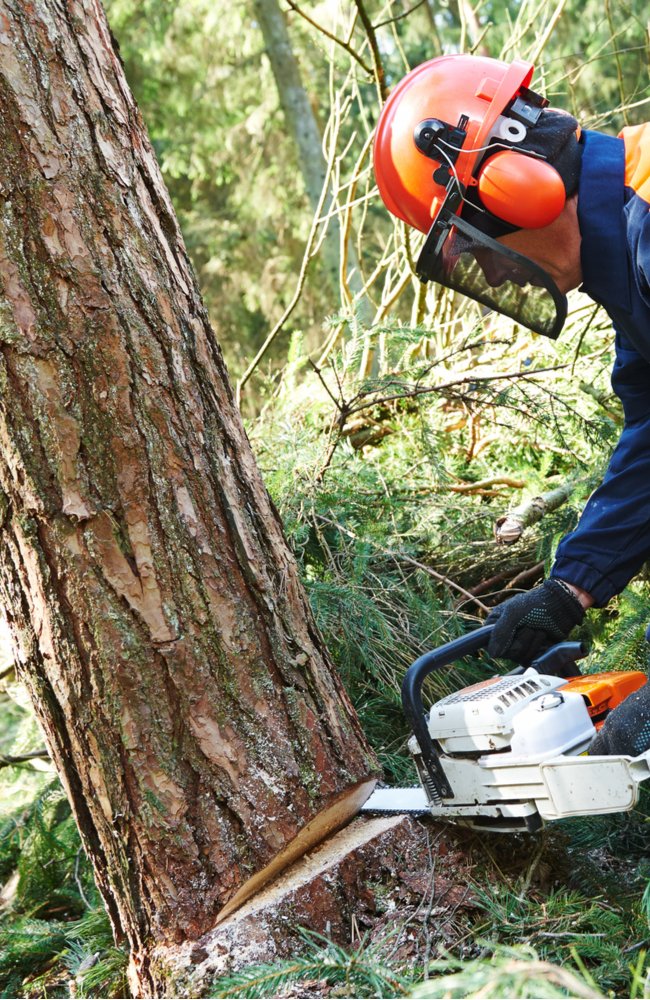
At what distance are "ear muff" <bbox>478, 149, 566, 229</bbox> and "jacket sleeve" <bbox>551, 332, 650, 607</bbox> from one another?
1.72ft

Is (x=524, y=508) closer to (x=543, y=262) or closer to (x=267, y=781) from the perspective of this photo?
(x=543, y=262)

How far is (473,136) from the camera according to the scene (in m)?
2.02

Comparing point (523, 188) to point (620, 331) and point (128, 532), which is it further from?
point (128, 532)

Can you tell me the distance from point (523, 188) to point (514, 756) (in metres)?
1.29

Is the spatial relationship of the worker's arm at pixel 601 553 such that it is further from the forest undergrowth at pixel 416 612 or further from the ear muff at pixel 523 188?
the ear muff at pixel 523 188

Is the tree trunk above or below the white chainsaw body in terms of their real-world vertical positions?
above

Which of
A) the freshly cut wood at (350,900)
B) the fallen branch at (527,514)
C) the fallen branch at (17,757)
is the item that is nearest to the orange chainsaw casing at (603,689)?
the freshly cut wood at (350,900)

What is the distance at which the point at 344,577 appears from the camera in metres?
2.91

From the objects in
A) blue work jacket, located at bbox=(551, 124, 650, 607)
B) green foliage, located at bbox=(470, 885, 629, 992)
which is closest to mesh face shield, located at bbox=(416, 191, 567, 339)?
blue work jacket, located at bbox=(551, 124, 650, 607)

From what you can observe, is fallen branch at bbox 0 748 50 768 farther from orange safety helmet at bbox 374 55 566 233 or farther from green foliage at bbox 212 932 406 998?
orange safety helmet at bbox 374 55 566 233

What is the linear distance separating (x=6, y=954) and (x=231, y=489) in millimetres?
1507

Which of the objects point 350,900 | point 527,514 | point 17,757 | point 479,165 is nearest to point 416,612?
point 527,514

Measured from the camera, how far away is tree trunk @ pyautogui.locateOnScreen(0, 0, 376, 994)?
67.2 inches

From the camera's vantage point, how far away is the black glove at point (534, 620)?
7.41 ft
